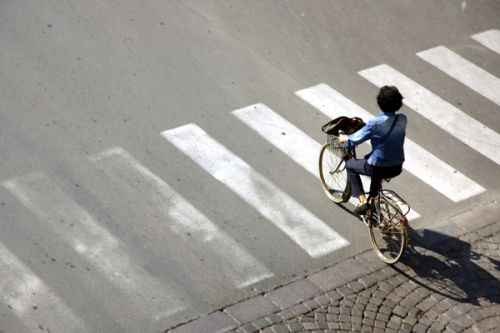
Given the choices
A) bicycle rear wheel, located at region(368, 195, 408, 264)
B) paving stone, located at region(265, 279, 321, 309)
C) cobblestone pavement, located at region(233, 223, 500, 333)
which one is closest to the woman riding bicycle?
bicycle rear wheel, located at region(368, 195, 408, 264)

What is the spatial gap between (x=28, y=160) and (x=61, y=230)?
145 centimetres

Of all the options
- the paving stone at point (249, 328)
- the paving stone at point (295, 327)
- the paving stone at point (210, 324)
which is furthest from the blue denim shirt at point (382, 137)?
the paving stone at point (210, 324)

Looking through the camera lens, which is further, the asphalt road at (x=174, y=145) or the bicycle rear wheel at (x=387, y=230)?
the bicycle rear wheel at (x=387, y=230)

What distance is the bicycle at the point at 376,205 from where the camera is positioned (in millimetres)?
9992

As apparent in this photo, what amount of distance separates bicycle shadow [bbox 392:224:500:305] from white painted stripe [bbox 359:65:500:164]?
2222 millimetres

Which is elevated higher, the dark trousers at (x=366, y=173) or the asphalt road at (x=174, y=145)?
the dark trousers at (x=366, y=173)

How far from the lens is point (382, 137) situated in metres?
9.62

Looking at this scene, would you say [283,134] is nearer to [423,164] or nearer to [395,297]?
[423,164]

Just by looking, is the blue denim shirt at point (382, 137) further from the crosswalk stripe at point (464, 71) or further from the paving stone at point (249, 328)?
the crosswalk stripe at point (464, 71)

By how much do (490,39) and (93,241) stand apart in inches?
330

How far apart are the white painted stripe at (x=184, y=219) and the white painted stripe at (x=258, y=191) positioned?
663mm

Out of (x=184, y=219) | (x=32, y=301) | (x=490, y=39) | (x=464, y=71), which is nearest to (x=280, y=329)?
(x=184, y=219)

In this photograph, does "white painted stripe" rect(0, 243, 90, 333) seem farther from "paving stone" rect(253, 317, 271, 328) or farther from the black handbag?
the black handbag

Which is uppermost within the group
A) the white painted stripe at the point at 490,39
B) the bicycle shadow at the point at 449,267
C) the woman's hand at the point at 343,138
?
the woman's hand at the point at 343,138
